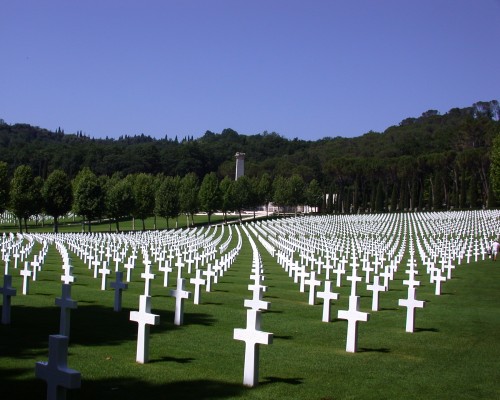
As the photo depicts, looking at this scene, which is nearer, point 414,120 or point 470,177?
point 470,177

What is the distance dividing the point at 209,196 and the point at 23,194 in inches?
1061

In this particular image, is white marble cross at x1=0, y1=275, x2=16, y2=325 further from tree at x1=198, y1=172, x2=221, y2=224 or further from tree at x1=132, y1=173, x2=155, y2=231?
tree at x1=198, y1=172, x2=221, y2=224

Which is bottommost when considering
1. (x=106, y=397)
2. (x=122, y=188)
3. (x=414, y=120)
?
(x=106, y=397)

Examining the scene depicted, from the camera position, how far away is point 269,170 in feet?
445

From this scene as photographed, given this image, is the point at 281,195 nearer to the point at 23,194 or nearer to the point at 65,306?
the point at 23,194

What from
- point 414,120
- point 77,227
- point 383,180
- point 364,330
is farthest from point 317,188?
point 364,330

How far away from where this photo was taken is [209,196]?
8150 cm

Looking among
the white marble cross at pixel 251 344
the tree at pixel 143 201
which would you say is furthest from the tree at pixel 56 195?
the white marble cross at pixel 251 344

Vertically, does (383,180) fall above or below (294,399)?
above

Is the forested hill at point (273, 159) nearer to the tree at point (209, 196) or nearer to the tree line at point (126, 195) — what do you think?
the tree line at point (126, 195)

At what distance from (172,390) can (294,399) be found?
1.36 m

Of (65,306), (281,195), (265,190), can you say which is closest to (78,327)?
(65,306)

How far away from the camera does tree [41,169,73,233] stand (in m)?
62.8

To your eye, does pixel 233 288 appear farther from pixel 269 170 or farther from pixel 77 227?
pixel 269 170
